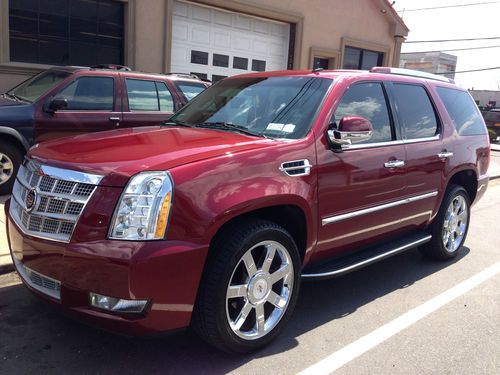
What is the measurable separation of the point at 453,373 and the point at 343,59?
13.4m

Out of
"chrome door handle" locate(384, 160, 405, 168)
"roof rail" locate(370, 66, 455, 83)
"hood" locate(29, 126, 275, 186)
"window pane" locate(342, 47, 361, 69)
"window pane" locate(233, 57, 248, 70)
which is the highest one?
"window pane" locate(342, 47, 361, 69)

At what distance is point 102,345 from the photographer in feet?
10.8

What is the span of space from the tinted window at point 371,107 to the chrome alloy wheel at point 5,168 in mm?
4728

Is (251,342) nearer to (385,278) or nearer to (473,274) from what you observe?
(385,278)

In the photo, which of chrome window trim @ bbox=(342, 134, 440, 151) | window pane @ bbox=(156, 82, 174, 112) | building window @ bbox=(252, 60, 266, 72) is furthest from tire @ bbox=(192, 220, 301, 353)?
building window @ bbox=(252, 60, 266, 72)

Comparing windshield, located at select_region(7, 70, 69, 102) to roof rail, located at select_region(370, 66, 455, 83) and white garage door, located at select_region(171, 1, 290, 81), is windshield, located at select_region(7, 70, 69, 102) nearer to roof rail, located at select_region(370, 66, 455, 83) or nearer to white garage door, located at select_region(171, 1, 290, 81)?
roof rail, located at select_region(370, 66, 455, 83)

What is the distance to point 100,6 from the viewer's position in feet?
33.7

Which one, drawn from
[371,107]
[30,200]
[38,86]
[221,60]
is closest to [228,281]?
[30,200]

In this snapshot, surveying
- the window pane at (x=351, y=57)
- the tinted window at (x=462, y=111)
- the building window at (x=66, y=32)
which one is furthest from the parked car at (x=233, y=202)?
the window pane at (x=351, y=57)

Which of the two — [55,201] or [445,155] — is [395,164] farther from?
[55,201]

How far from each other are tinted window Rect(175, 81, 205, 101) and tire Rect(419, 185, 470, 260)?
173 inches

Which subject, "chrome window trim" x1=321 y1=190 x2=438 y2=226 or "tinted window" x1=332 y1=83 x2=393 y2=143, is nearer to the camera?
"chrome window trim" x1=321 y1=190 x2=438 y2=226

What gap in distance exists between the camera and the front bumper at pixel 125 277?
2.67 metres

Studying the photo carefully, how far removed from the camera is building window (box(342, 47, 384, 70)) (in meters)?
15.9
